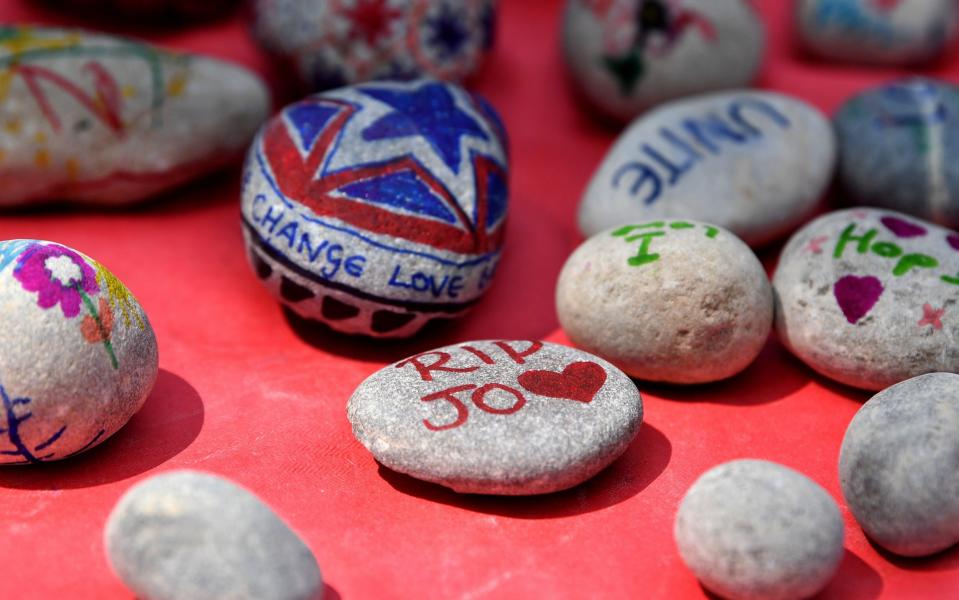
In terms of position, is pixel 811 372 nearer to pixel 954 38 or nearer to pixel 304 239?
pixel 304 239

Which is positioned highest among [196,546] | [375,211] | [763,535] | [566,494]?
[375,211]

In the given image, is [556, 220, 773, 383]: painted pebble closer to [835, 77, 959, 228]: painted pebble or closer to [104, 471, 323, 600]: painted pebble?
[835, 77, 959, 228]: painted pebble

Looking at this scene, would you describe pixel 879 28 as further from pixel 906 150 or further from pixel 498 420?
pixel 498 420

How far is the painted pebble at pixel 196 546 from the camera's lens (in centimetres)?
183

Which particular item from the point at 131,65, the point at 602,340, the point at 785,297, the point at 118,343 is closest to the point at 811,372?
the point at 785,297

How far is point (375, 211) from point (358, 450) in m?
0.63

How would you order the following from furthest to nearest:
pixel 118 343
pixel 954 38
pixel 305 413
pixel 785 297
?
pixel 954 38
pixel 785 297
pixel 305 413
pixel 118 343

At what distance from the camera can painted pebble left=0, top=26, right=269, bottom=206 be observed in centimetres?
311

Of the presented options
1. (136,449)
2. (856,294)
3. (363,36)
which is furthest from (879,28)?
(136,449)

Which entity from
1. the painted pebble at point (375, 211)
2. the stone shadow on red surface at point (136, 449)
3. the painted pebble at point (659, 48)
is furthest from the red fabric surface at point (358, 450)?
the painted pebble at point (659, 48)

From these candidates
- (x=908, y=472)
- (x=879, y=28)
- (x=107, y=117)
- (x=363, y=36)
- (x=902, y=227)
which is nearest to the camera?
(x=908, y=472)

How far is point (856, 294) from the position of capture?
2.66m

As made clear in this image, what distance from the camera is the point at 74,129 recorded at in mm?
3146

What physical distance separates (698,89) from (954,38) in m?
1.46
